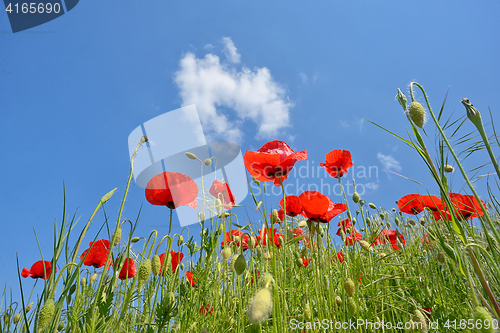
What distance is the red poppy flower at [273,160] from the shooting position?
1.61 meters

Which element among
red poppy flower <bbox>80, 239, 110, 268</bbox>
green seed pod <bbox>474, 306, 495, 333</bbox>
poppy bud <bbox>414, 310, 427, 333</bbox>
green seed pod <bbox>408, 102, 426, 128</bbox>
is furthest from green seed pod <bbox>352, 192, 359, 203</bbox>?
red poppy flower <bbox>80, 239, 110, 268</bbox>

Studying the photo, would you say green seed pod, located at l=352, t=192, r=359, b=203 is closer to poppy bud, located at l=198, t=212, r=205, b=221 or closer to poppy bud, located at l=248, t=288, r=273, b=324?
poppy bud, located at l=198, t=212, r=205, b=221

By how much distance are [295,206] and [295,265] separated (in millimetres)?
572

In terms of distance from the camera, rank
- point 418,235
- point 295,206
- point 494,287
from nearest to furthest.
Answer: point 494,287 < point 295,206 < point 418,235

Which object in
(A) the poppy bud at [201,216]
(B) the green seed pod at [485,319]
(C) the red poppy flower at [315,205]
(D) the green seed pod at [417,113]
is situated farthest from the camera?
(A) the poppy bud at [201,216]

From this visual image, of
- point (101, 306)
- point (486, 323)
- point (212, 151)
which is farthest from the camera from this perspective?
point (212, 151)

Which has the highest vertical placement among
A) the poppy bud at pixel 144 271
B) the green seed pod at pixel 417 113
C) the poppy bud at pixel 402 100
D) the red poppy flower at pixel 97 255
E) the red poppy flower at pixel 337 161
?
the red poppy flower at pixel 337 161

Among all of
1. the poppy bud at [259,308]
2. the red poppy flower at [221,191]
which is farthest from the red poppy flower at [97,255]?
the poppy bud at [259,308]

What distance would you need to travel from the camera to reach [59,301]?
987mm

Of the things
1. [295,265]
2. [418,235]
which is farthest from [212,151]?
[418,235]

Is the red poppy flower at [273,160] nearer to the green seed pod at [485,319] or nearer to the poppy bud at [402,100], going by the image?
the poppy bud at [402,100]

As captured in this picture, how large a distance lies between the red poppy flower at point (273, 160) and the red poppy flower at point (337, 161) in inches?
32.5

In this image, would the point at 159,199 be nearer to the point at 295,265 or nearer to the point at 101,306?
the point at 101,306

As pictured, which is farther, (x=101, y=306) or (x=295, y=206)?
(x=295, y=206)
